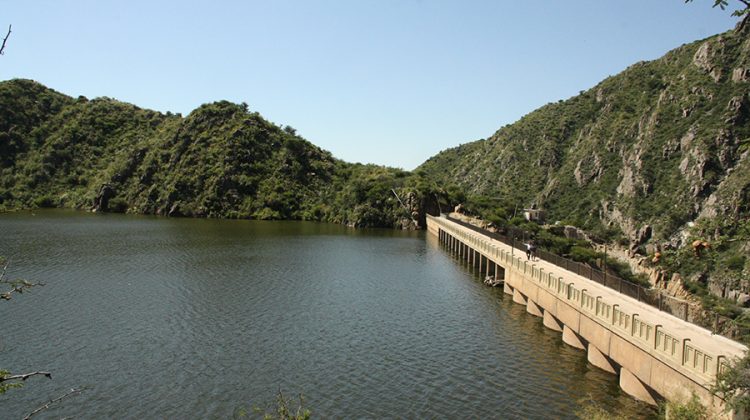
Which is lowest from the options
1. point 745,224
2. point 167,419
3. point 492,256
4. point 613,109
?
point 167,419

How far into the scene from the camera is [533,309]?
43062mm

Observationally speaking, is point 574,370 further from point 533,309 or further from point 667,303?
point 533,309

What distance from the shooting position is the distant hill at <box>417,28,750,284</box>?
105 m

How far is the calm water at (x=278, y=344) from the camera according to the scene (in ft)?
82.6

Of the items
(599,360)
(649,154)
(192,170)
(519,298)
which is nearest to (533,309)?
(519,298)

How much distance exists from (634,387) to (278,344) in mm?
18939

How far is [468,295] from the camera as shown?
50.0 m

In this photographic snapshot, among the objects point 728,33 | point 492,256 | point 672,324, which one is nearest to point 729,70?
point 728,33

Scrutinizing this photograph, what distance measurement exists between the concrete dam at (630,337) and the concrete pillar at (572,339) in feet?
0.07

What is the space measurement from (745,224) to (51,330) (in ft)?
118

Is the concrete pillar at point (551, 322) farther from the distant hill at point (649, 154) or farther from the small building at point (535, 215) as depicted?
the small building at point (535, 215)

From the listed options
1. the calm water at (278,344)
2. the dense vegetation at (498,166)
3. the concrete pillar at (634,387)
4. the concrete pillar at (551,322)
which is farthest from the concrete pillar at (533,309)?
the dense vegetation at (498,166)

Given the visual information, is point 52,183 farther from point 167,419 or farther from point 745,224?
point 745,224

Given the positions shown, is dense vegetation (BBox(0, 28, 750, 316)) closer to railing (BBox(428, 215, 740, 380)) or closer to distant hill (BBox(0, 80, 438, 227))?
distant hill (BBox(0, 80, 438, 227))
